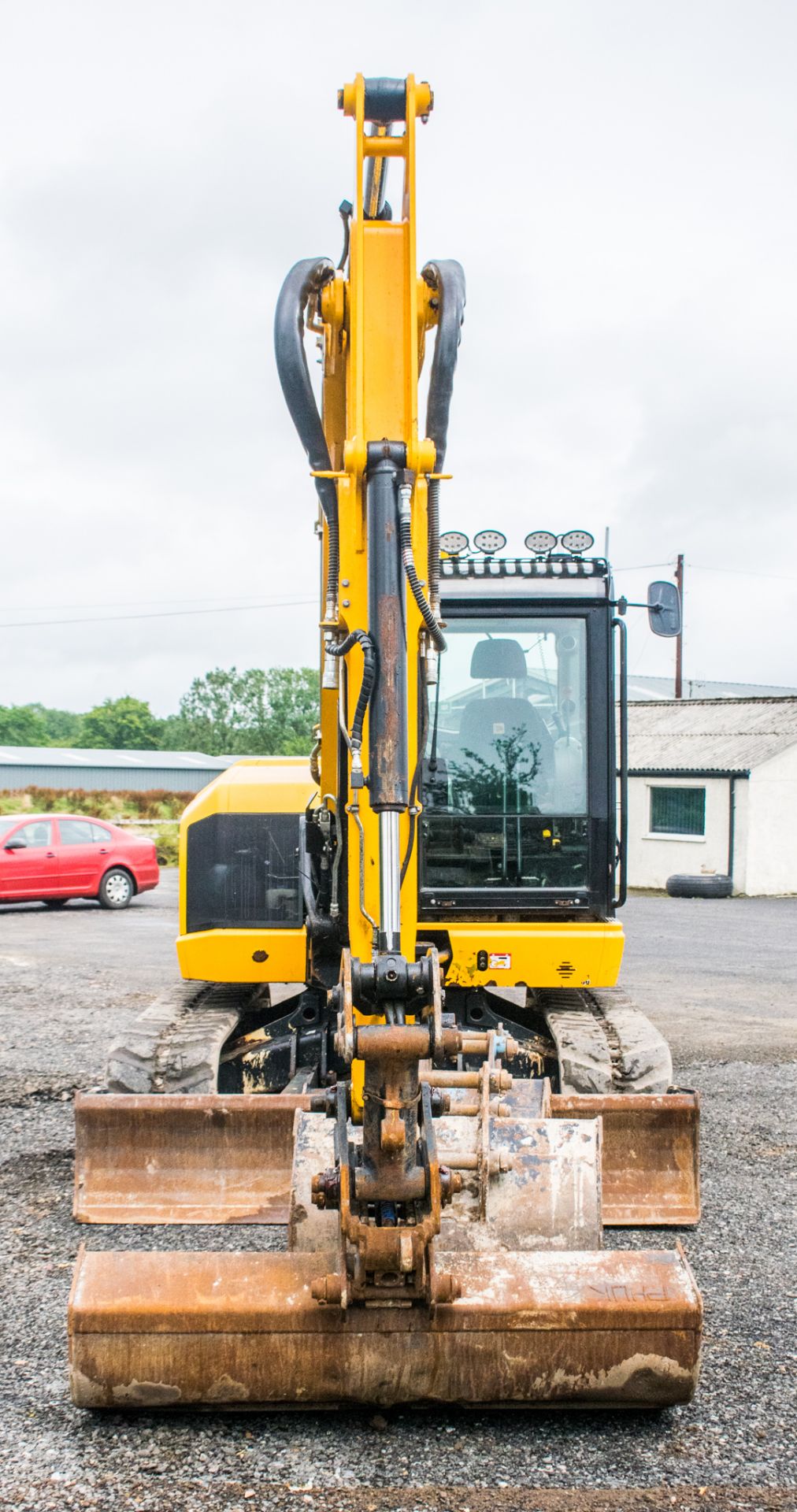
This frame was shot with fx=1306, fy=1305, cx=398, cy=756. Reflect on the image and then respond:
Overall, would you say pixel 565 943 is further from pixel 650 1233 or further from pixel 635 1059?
pixel 650 1233

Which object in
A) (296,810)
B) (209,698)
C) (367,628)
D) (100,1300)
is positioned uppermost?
(209,698)

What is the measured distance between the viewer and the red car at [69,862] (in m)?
19.6

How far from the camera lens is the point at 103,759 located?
193 ft

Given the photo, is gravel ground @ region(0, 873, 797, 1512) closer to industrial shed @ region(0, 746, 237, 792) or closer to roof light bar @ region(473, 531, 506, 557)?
roof light bar @ region(473, 531, 506, 557)

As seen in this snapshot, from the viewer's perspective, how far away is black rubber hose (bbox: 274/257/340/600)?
453 centimetres

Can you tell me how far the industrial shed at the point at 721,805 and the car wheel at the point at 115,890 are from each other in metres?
10.8

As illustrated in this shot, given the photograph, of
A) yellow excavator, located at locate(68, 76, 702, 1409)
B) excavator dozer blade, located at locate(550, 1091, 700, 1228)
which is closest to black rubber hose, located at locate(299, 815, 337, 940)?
yellow excavator, located at locate(68, 76, 702, 1409)

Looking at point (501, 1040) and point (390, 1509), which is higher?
point (501, 1040)

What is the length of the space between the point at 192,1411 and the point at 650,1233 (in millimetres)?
2270

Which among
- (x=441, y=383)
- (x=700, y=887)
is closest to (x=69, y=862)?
(x=700, y=887)

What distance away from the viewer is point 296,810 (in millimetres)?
6875

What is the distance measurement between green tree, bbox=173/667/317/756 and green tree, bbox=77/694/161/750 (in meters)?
4.41

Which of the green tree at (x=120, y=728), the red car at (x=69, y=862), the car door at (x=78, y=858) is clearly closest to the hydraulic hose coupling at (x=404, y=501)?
the red car at (x=69, y=862)

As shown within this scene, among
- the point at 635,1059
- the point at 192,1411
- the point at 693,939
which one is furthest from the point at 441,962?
the point at 693,939
